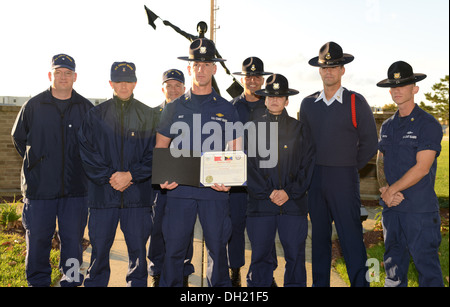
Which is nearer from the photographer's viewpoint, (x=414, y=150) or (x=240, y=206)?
(x=414, y=150)

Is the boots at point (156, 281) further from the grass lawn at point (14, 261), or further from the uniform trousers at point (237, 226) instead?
the grass lawn at point (14, 261)

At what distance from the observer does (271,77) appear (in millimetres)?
3896

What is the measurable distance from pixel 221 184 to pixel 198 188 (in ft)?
0.91

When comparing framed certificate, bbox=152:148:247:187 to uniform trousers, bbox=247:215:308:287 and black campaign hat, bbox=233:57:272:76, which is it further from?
black campaign hat, bbox=233:57:272:76

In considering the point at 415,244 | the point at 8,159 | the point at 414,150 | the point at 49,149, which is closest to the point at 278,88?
the point at 414,150

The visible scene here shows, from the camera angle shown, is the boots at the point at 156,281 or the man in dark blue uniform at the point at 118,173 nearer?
the man in dark blue uniform at the point at 118,173

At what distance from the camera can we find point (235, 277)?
4.49 metres

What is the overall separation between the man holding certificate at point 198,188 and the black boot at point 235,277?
0.76m

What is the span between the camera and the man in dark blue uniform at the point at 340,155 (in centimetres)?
383

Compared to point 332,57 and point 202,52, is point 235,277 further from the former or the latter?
point 332,57

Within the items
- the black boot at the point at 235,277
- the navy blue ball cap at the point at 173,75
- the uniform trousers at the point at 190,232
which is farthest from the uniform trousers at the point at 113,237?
the navy blue ball cap at the point at 173,75

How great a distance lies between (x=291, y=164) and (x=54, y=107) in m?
2.80

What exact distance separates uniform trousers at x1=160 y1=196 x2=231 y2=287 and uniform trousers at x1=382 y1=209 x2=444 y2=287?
1782mm

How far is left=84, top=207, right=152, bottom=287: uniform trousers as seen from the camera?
3697 mm
